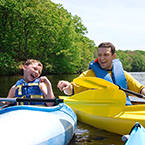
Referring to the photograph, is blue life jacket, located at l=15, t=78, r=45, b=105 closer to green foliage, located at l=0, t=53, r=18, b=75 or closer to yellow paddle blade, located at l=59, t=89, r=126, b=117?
yellow paddle blade, located at l=59, t=89, r=126, b=117

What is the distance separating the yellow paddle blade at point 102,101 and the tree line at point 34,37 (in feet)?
42.5

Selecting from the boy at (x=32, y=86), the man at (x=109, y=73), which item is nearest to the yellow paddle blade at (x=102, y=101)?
the man at (x=109, y=73)

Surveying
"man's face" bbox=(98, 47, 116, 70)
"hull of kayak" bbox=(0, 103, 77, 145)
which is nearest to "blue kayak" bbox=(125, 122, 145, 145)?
"hull of kayak" bbox=(0, 103, 77, 145)

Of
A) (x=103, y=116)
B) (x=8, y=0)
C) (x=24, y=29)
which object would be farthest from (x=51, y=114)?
(x=24, y=29)

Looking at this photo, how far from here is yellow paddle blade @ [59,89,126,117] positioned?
2.74 meters

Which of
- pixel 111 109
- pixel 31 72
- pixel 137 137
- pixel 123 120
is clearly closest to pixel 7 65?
pixel 31 72

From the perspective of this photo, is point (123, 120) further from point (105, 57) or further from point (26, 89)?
point (26, 89)

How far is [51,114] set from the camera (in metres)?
2.10

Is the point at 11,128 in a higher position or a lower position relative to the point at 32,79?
lower

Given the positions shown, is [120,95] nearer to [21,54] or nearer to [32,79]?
[32,79]

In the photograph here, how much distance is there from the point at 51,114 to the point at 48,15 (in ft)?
60.1

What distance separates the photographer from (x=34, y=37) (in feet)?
64.2

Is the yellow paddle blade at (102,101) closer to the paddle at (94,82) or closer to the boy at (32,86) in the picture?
the paddle at (94,82)

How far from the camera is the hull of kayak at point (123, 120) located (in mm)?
2654
